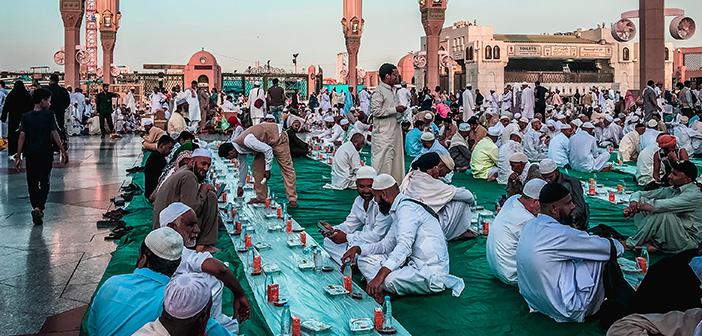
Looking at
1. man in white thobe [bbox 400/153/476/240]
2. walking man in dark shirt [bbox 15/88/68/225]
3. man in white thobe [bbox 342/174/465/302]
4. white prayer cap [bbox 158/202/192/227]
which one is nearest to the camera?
white prayer cap [bbox 158/202/192/227]

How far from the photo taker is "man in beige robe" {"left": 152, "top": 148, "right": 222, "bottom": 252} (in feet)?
14.8

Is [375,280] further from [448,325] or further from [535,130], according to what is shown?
[535,130]

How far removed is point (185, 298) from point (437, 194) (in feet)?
11.6

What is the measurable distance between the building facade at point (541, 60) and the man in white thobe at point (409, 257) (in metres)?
30.6

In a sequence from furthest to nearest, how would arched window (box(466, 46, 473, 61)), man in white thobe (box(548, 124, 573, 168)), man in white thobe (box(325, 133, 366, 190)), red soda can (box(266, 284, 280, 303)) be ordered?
arched window (box(466, 46, 473, 61)) → man in white thobe (box(548, 124, 573, 168)) → man in white thobe (box(325, 133, 366, 190)) → red soda can (box(266, 284, 280, 303))

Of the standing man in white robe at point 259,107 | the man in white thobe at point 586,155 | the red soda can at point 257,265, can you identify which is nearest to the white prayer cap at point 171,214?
the red soda can at point 257,265

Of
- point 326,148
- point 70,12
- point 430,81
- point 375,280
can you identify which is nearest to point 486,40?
point 430,81

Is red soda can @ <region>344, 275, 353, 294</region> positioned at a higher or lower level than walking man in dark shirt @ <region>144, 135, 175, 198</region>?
lower

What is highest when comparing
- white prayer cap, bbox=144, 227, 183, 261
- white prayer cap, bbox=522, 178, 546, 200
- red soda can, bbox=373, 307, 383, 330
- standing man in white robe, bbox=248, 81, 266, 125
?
standing man in white robe, bbox=248, 81, 266, 125

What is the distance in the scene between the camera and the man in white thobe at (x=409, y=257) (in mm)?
Result: 4039

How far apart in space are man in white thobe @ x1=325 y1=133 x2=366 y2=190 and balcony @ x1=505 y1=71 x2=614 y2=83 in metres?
29.5

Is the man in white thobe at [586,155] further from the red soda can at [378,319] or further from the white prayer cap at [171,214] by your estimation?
the white prayer cap at [171,214]

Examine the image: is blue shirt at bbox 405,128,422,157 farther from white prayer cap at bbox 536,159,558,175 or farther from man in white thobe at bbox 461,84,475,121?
man in white thobe at bbox 461,84,475,121

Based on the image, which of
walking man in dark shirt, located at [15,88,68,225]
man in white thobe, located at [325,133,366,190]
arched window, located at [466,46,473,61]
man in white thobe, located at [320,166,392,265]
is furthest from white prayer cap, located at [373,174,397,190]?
arched window, located at [466,46,473,61]
